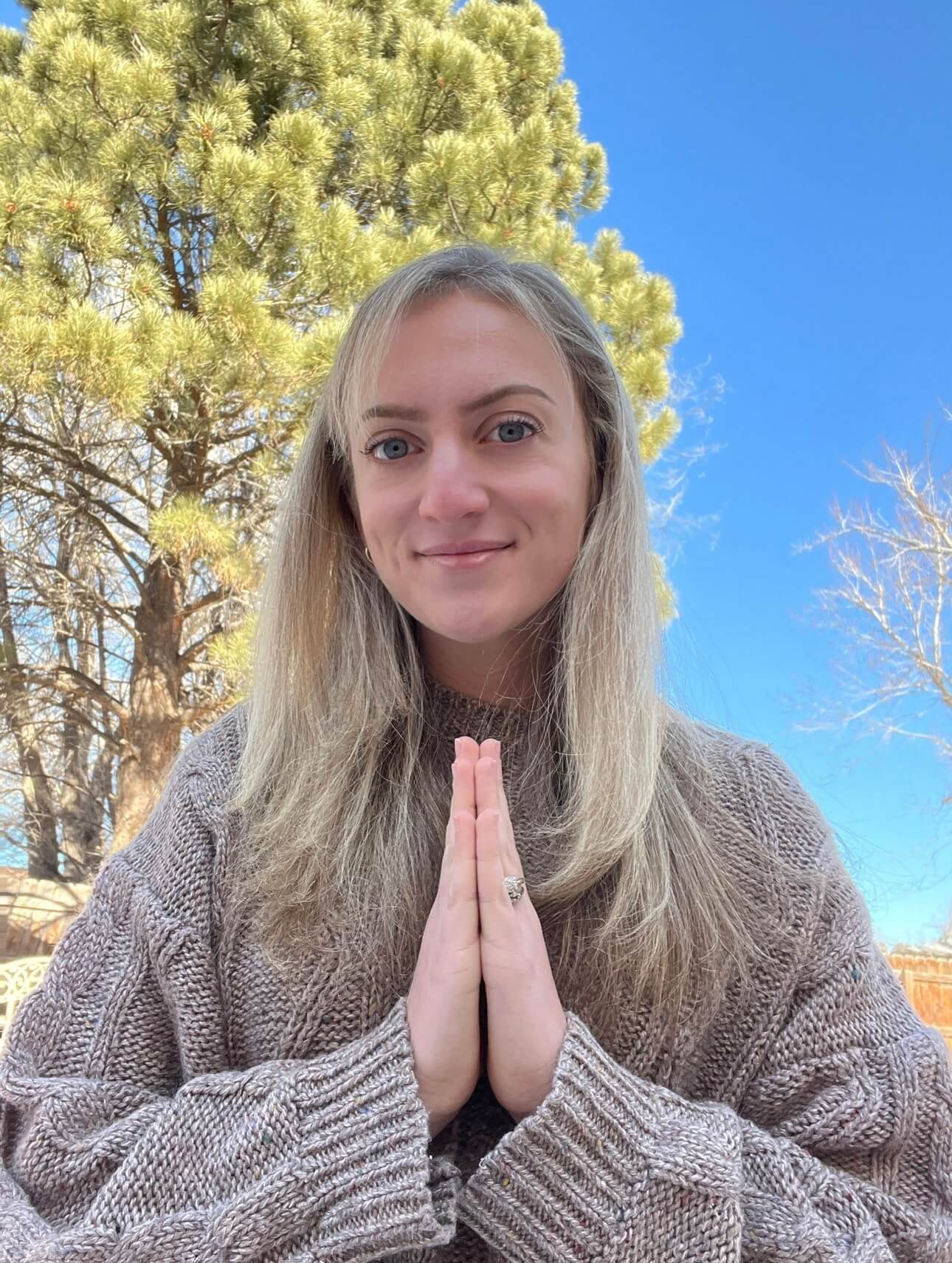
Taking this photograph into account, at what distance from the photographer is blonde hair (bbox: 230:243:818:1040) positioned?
80cm

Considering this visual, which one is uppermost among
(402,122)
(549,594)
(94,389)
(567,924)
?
(402,122)

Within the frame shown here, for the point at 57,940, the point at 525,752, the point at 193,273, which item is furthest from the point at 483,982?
the point at 57,940

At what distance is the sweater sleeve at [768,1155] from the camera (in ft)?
2.07

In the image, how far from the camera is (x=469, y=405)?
791 millimetres

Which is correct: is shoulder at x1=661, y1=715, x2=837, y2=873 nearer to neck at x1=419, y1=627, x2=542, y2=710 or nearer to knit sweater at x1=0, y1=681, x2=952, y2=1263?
knit sweater at x1=0, y1=681, x2=952, y2=1263

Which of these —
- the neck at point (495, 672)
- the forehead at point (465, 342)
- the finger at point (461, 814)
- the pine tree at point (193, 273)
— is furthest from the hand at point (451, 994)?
the pine tree at point (193, 273)

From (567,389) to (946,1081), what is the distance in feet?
2.34

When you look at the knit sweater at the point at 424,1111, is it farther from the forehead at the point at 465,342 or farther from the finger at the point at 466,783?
the forehead at the point at 465,342

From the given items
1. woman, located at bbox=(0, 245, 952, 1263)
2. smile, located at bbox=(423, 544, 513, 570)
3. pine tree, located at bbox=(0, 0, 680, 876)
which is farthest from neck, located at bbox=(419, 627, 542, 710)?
pine tree, located at bbox=(0, 0, 680, 876)

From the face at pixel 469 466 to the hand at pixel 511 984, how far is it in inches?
7.5

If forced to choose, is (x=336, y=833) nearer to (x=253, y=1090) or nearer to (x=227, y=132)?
(x=253, y=1090)

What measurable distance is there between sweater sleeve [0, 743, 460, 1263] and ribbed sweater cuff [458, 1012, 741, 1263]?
0.05 metres

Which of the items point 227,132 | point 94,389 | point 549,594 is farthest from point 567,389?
point 227,132

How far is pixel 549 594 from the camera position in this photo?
33.9 inches
